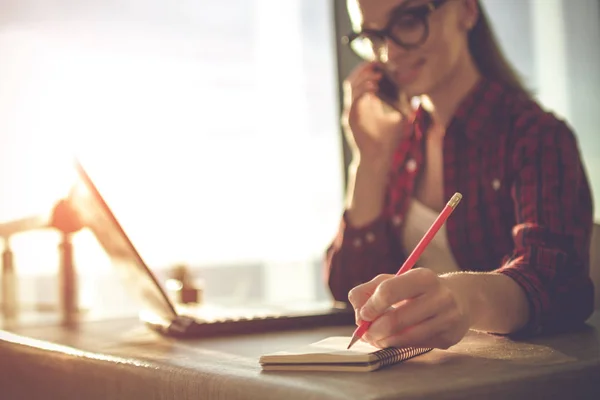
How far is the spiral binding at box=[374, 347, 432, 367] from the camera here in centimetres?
72

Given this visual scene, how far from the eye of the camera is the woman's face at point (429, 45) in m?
1.42

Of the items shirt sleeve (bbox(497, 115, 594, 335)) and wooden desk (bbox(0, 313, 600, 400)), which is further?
shirt sleeve (bbox(497, 115, 594, 335))

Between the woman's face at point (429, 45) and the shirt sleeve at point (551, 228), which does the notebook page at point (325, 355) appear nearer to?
the shirt sleeve at point (551, 228)

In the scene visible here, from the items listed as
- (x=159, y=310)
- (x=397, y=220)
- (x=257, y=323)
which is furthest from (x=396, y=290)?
(x=397, y=220)

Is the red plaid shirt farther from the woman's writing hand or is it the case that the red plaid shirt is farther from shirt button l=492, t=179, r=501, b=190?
the woman's writing hand

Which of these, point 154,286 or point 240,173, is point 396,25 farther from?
point 240,173

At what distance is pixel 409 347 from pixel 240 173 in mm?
2880

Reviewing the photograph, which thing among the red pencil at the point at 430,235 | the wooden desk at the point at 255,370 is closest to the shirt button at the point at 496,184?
the wooden desk at the point at 255,370

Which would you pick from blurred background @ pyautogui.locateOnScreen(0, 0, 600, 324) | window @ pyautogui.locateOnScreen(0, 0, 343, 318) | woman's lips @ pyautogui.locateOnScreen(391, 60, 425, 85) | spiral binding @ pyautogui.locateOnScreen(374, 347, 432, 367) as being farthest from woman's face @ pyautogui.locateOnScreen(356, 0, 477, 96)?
window @ pyautogui.locateOnScreen(0, 0, 343, 318)

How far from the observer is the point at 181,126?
138 inches

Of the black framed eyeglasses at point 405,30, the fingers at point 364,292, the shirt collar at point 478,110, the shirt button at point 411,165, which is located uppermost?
the black framed eyeglasses at point 405,30

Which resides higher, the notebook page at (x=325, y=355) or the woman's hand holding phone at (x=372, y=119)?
the woman's hand holding phone at (x=372, y=119)

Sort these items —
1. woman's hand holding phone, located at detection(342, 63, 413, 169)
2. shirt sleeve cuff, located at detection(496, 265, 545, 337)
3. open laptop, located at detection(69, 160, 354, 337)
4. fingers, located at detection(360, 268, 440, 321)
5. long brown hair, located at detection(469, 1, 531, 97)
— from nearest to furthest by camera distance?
fingers, located at detection(360, 268, 440, 321) < shirt sleeve cuff, located at detection(496, 265, 545, 337) < open laptop, located at detection(69, 160, 354, 337) < long brown hair, located at detection(469, 1, 531, 97) < woman's hand holding phone, located at detection(342, 63, 413, 169)

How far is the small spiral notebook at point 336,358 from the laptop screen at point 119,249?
36cm
